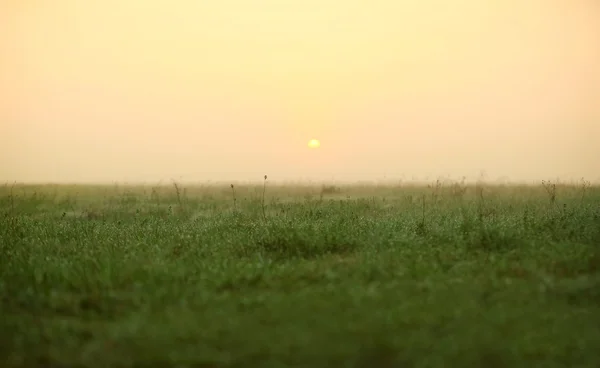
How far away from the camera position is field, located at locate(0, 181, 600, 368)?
14.4 feet

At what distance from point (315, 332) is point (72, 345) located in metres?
1.92

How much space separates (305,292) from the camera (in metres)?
5.56

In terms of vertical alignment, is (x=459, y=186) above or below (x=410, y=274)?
above

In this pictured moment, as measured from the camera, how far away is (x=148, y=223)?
10.1 m

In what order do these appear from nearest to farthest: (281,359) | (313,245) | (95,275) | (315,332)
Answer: (281,359)
(315,332)
(95,275)
(313,245)

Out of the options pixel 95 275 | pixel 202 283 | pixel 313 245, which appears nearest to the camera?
pixel 202 283

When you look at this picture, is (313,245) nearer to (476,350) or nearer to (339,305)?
(339,305)

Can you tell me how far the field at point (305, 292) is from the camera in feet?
14.4

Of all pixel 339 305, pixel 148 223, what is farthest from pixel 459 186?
pixel 339 305

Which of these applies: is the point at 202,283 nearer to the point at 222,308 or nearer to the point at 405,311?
the point at 222,308

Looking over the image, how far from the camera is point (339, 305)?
17.3ft

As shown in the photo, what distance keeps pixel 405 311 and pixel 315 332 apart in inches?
35.3

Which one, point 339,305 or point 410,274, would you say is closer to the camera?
point 339,305

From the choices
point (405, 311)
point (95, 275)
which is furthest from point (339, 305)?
point (95, 275)
